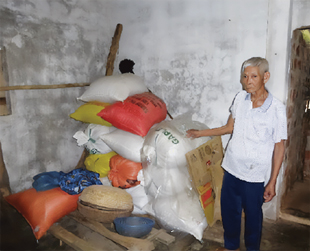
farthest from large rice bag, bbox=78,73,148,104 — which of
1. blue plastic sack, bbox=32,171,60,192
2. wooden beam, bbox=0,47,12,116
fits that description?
blue plastic sack, bbox=32,171,60,192

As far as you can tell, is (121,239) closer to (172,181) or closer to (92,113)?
(172,181)

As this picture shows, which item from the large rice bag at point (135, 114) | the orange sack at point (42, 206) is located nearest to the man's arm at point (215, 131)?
the large rice bag at point (135, 114)

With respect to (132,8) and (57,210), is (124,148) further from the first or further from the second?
(132,8)

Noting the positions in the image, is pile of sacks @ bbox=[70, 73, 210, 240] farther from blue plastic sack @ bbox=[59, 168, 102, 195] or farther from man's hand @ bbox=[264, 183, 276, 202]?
man's hand @ bbox=[264, 183, 276, 202]

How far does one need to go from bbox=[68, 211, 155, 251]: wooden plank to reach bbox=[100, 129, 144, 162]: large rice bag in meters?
0.65

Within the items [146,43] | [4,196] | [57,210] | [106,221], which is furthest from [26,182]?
[146,43]

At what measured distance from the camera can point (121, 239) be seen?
189 centimetres

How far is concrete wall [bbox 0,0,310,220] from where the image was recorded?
2166 mm

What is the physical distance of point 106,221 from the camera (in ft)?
6.89

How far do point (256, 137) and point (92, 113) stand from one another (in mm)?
1648

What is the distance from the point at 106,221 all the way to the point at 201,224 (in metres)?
0.79

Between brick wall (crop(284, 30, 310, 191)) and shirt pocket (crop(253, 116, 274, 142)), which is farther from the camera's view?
brick wall (crop(284, 30, 310, 191))

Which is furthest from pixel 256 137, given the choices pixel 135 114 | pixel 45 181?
pixel 45 181

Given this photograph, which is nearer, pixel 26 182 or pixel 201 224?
pixel 201 224
